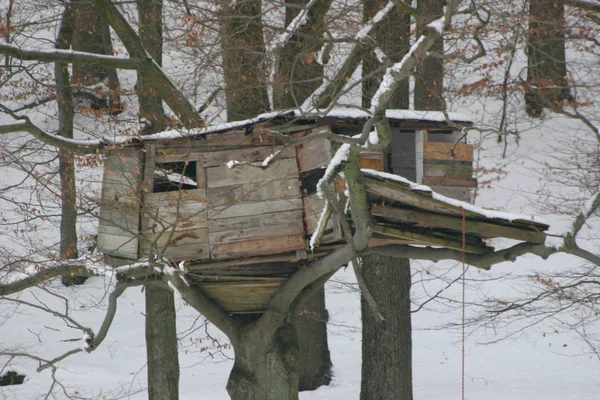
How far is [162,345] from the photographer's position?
1068 cm

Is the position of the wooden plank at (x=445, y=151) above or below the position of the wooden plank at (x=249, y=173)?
above

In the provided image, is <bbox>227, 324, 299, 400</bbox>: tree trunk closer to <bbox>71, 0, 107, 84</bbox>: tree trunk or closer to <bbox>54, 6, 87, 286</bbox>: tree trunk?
<bbox>54, 6, 87, 286</bbox>: tree trunk

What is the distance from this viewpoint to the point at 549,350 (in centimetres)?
1438

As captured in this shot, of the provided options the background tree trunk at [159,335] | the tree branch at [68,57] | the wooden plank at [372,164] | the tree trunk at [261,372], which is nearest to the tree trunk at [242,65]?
the background tree trunk at [159,335]

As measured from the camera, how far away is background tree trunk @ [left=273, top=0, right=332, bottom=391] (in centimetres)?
987

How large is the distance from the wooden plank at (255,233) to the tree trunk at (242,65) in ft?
8.23

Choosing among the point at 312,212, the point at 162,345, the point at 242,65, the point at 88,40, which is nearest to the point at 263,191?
the point at 312,212

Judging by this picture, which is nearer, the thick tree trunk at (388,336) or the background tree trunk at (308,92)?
the background tree trunk at (308,92)

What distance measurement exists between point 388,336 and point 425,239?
3148mm

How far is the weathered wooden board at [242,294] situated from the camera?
8.66 m

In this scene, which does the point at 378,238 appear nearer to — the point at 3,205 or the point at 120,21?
the point at 120,21

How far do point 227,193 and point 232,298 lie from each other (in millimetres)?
1629

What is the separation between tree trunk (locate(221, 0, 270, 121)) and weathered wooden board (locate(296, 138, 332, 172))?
6.92 feet

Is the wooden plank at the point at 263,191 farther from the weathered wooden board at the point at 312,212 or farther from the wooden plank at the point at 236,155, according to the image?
the wooden plank at the point at 236,155
